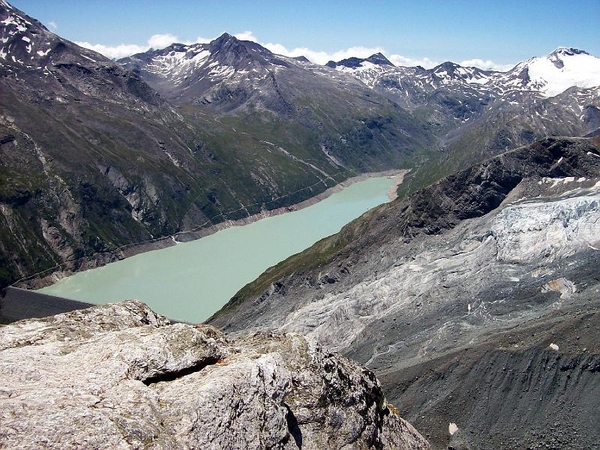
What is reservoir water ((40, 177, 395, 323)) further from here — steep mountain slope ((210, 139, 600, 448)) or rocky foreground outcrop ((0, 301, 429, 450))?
rocky foreground outcrop ((0, 301, 429, 450))

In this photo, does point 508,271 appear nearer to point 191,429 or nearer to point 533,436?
point 533,436

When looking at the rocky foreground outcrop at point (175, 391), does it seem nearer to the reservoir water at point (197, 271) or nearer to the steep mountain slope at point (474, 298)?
the steep mountain slope at point (474, 298)

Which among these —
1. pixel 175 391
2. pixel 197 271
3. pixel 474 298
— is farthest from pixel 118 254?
pixel 175 391

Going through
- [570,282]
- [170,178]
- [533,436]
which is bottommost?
[533,436]

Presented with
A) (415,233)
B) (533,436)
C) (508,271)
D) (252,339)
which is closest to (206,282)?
(415,233)

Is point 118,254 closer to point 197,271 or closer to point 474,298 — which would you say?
point 197,271

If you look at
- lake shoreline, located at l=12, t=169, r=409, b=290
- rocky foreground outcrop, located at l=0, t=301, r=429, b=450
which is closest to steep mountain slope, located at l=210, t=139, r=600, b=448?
rocky foreground outcrop, located at l=0, t=301, r=429, b=450
